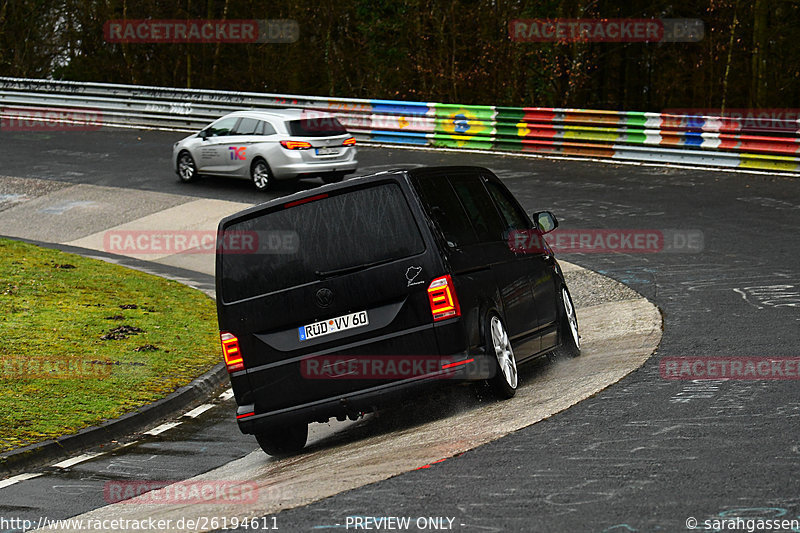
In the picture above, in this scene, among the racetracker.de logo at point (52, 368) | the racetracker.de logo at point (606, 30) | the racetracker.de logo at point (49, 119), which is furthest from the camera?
the racetracker.de logo at point (49, 119)

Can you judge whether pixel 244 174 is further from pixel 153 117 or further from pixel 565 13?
pixel 565 13

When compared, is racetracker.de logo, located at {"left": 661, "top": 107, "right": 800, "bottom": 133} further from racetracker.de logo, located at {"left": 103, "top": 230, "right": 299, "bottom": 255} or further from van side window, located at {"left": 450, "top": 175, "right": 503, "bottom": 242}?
van side window, located at {"left": 450, "top": 175, "right": 503, "bottom": 242}

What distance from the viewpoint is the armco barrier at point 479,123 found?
71.3 ft

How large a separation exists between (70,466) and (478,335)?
3382 millimetres

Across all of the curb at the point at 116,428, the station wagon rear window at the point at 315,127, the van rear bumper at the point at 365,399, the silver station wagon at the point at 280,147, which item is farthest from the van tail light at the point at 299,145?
the van rear bumper at the point at 365,399

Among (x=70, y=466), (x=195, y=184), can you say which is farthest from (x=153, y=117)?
(x=70, y=466)

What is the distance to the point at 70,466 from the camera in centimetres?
870

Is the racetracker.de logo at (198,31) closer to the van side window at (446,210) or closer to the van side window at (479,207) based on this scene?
the van side window at (479,207)

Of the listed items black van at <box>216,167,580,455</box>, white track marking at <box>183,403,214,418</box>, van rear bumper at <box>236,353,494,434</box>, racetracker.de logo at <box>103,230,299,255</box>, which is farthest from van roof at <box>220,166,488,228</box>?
racetracker.de logo at <box>103,230,299,255</box>

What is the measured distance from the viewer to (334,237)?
774 centimetres

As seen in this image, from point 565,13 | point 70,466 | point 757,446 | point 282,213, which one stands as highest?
point 565,13

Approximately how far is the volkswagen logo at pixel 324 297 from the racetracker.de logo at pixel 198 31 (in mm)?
35539

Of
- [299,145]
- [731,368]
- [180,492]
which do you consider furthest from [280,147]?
[180,492]

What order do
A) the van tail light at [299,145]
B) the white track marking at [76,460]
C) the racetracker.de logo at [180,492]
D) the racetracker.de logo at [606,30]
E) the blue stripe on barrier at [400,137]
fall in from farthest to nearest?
the racetracker.de logo at [606,30] → the blue stripe on barrier at [400,137] → the van tail light at [299,145] → the white track marking at [76,460] → the racetracker.de logo at [180,492]
